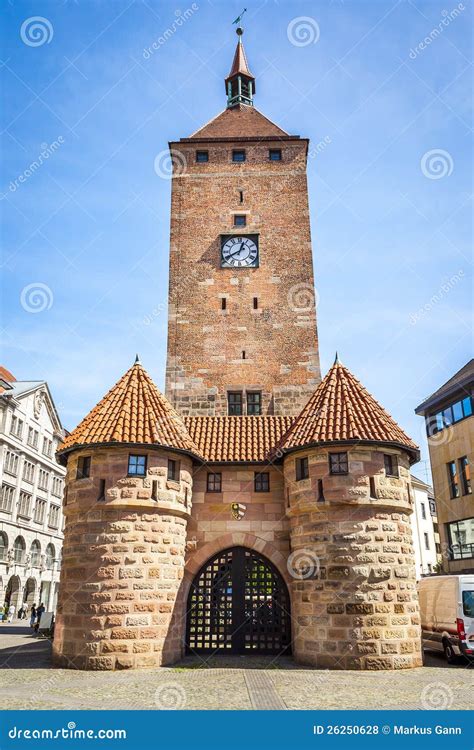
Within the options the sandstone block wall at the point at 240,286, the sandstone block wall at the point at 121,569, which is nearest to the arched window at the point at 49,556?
the sandstone block wall at the point at 240,286

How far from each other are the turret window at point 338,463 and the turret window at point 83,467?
6.18 metres

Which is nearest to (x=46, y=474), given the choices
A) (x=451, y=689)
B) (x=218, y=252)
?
(x=218, y=252)

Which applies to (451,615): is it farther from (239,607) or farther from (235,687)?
(235,687)

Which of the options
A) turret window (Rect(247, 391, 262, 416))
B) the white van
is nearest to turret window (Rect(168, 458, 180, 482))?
turret window (Rect(247, 391, 262, 416))

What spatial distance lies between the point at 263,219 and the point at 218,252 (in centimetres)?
251

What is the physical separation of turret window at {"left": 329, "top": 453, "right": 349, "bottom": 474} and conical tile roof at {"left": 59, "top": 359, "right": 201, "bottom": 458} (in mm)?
3681

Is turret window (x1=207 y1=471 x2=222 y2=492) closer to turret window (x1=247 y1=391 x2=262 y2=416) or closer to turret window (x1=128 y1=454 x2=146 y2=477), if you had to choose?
turret window (x1=128 y1=454 x2=146 y2=477)

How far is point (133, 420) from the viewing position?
1532 cm

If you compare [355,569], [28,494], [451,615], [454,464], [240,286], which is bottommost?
[451,615]

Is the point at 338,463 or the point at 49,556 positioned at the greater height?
the point at 338,463

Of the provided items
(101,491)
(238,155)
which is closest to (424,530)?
(238,155)

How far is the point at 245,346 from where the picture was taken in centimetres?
2198

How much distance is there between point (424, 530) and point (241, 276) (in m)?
37.2

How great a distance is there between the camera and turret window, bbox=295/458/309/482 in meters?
15.1
